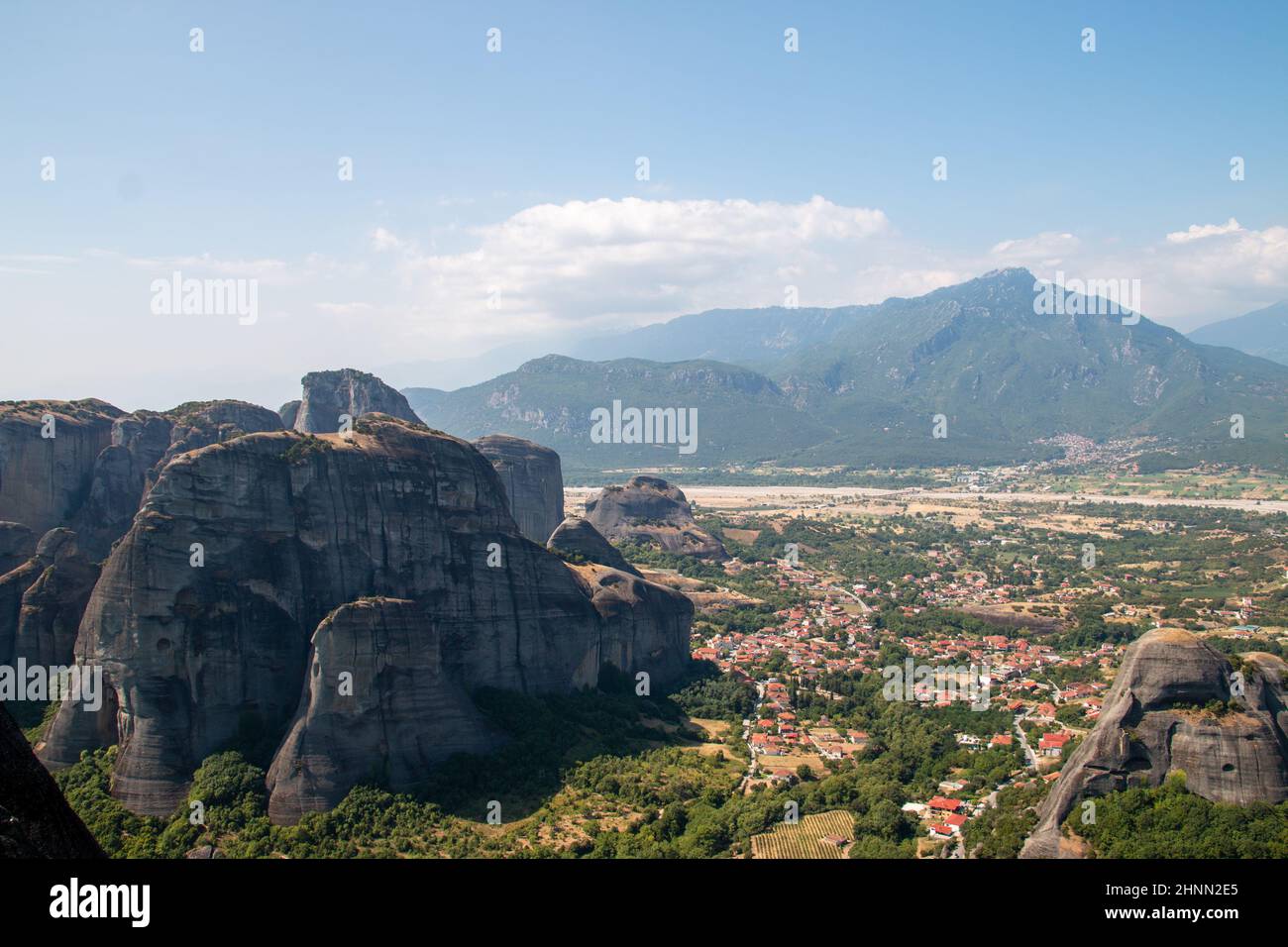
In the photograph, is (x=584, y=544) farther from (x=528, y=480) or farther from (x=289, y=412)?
(x=289, y=412)

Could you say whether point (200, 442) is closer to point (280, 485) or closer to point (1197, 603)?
point (280, 485)

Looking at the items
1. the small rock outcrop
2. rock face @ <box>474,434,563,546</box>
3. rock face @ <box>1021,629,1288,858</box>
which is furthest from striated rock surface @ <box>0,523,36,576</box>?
rock face @ <box>1021,629,1288,858</box>

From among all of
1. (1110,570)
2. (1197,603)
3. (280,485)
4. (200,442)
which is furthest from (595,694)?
(1110,570)

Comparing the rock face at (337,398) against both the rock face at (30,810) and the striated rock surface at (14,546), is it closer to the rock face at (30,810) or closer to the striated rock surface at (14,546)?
the striated rock surface at (14,546)

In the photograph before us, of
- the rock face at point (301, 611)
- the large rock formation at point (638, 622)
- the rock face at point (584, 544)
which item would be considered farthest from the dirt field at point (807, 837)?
the rock face at point (584, 544)

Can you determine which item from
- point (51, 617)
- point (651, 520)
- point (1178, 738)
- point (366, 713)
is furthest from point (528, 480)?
point (1178, 738)
